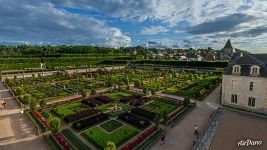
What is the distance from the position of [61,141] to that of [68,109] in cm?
971

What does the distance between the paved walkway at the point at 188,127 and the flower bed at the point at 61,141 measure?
747 cm

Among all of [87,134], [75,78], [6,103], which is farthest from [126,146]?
[75,78]

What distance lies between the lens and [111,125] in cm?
2222

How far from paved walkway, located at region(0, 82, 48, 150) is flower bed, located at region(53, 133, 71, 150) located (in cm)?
117

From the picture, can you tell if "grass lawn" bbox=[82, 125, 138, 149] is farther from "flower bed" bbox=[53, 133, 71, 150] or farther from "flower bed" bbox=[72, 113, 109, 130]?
"flower bed" bbox=[53, 133, 71, 150]

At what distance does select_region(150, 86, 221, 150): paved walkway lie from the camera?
712 inches

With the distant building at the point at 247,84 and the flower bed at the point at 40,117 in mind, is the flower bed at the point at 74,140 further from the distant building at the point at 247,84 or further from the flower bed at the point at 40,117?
the distant building at the point at 247,84

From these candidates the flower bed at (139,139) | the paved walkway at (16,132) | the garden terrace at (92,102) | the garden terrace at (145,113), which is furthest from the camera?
the garden terrace at (92,102)

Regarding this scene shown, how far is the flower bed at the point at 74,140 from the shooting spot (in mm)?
17705

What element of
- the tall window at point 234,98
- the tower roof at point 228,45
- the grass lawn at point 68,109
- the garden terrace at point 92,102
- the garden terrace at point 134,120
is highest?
the tower roof at point 228,45

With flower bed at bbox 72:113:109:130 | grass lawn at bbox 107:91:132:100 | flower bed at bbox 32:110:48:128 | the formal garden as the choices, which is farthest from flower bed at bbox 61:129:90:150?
grass lawn at bbox 107:91:132:100

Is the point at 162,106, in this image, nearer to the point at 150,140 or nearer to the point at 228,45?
the point at 150,140

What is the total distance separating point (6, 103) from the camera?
31219 mm

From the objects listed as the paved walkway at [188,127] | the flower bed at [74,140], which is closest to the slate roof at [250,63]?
the paved walkway at [188,127]
